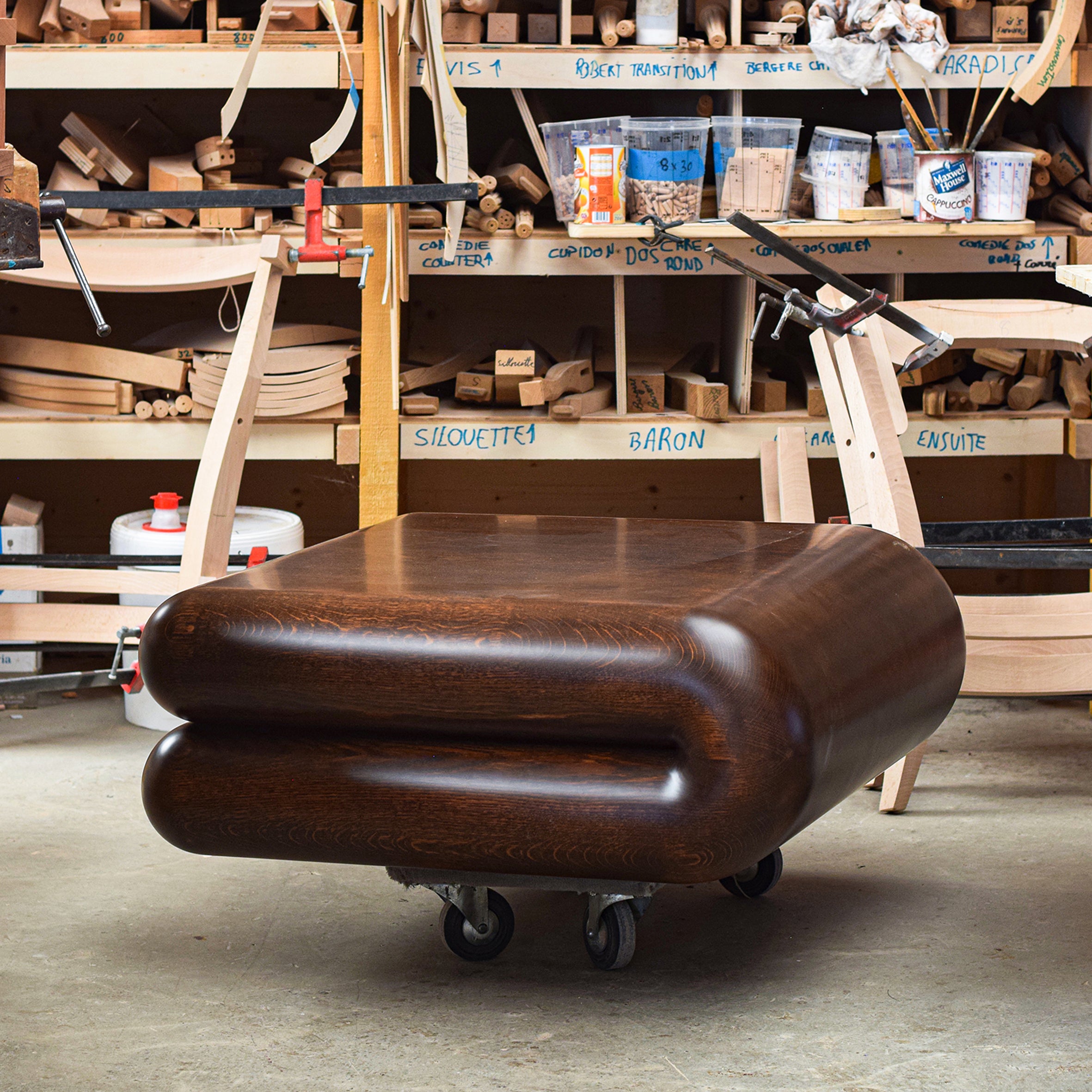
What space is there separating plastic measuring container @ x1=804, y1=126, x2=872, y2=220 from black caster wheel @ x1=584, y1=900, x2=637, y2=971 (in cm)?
195

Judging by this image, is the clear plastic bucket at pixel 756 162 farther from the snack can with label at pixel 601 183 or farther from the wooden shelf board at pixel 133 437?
the wooden shelf board at pixel 133 437

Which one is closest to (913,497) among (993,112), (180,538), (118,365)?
(993,112)

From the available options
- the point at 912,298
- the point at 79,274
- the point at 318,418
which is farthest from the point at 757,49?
the point at 79,274

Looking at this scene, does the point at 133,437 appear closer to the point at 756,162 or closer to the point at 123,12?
the point at 123,12

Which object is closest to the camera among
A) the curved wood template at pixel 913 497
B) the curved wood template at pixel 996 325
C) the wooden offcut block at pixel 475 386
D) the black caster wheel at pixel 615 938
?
Result: the black caster wheel at pixel 615 938

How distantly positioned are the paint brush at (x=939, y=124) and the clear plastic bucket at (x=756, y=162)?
0.31 m

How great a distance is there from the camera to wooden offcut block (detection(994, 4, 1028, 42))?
345cm

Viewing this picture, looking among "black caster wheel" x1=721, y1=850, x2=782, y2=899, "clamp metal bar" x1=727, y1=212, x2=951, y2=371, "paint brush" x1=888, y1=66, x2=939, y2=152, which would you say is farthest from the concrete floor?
"paint brush" x1=888, y1=66, x2=939, y2=152

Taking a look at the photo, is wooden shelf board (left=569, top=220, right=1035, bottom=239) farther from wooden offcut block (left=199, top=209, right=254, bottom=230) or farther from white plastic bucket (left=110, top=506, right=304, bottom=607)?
white plastic bucket (left=110, top=506, right=304, bottom=607)

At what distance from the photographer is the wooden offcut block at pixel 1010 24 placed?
136 inches

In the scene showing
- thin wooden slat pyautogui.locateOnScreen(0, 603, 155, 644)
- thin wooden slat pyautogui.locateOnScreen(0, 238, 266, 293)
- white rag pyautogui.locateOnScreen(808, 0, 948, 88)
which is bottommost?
thin wooden slat pyautogui.locateOnScreen(0, 603, 155, 644)

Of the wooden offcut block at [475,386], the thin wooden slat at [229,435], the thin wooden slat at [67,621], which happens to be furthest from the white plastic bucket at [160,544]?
the wooden offcut block at [475,386]

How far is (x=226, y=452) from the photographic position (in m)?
2.90

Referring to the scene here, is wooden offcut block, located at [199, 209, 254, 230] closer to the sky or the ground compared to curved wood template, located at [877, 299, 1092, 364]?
closer to the sky
